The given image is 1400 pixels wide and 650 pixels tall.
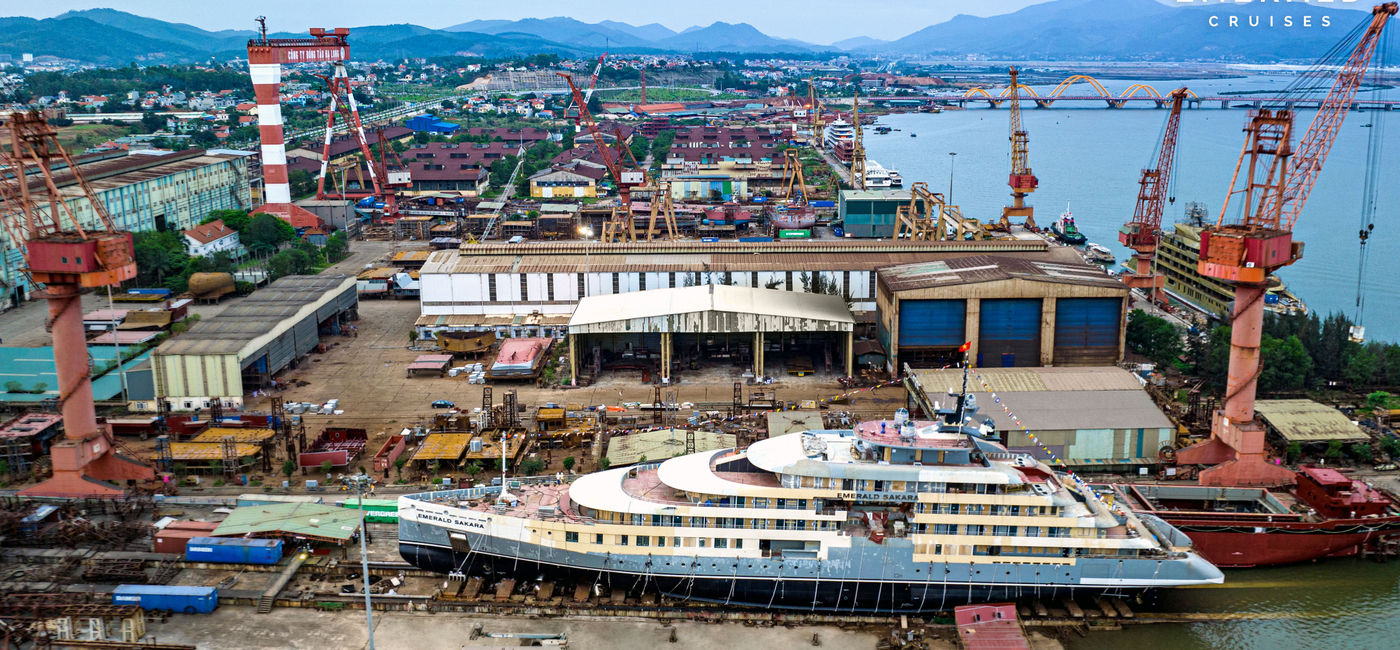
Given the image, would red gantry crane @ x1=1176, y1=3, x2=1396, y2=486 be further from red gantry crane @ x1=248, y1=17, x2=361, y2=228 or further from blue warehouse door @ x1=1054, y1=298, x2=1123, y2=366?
red gantry crane @ x1=248, y1=17, x2=361, y2=228

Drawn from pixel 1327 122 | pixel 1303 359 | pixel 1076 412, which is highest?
pixel 1327 122

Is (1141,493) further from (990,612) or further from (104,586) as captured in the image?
(104,586)

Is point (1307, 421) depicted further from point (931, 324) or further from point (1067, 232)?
point (1067, 232)

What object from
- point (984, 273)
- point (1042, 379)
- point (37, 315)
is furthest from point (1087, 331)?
point (37, 315)

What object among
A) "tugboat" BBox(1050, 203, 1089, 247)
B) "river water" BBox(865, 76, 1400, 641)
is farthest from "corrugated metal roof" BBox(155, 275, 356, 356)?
"tugboat" BBox(1050, 203, 1089, 247)

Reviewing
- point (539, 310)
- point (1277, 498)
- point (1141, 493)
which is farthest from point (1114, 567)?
point (539, 310)
